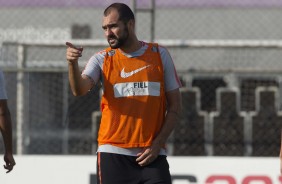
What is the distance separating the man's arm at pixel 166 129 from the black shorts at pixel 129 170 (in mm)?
53

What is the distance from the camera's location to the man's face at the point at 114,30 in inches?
207

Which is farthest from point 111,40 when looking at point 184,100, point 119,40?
point 184,100

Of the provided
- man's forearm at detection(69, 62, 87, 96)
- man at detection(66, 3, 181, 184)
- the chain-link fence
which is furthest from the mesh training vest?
the chain-link fence

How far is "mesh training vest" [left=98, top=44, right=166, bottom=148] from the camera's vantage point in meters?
5.41

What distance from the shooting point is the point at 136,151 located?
544 cm

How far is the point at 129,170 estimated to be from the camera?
542cm

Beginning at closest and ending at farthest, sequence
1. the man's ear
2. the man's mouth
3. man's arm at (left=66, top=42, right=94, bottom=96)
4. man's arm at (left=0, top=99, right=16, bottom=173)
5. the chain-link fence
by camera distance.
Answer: man's arm at (left=66, top=42, right=94, bottom=96)
the man's mouth
the man's ear
man's arm at (left=0, top=99, right=16, bottom=173)
the chain-link fence

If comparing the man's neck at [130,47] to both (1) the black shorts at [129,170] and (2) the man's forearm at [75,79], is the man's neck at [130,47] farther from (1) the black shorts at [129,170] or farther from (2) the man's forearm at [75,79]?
(1) the black shorts at [129,170]

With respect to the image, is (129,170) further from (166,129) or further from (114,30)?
(114,30)

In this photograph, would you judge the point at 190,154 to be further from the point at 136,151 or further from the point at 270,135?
the point at 136,151

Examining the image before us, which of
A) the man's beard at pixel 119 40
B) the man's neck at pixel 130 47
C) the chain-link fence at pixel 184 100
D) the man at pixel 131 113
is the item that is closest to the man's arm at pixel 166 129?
the man at pixel 131 113

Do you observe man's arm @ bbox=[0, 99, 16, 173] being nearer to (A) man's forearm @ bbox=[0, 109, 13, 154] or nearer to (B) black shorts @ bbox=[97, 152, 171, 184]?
(A) man's forearm @ bbox=[0, 109, 13, 154]

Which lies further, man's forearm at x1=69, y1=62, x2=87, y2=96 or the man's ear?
the man's ear

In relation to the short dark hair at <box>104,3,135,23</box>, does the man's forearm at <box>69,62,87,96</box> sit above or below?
below
